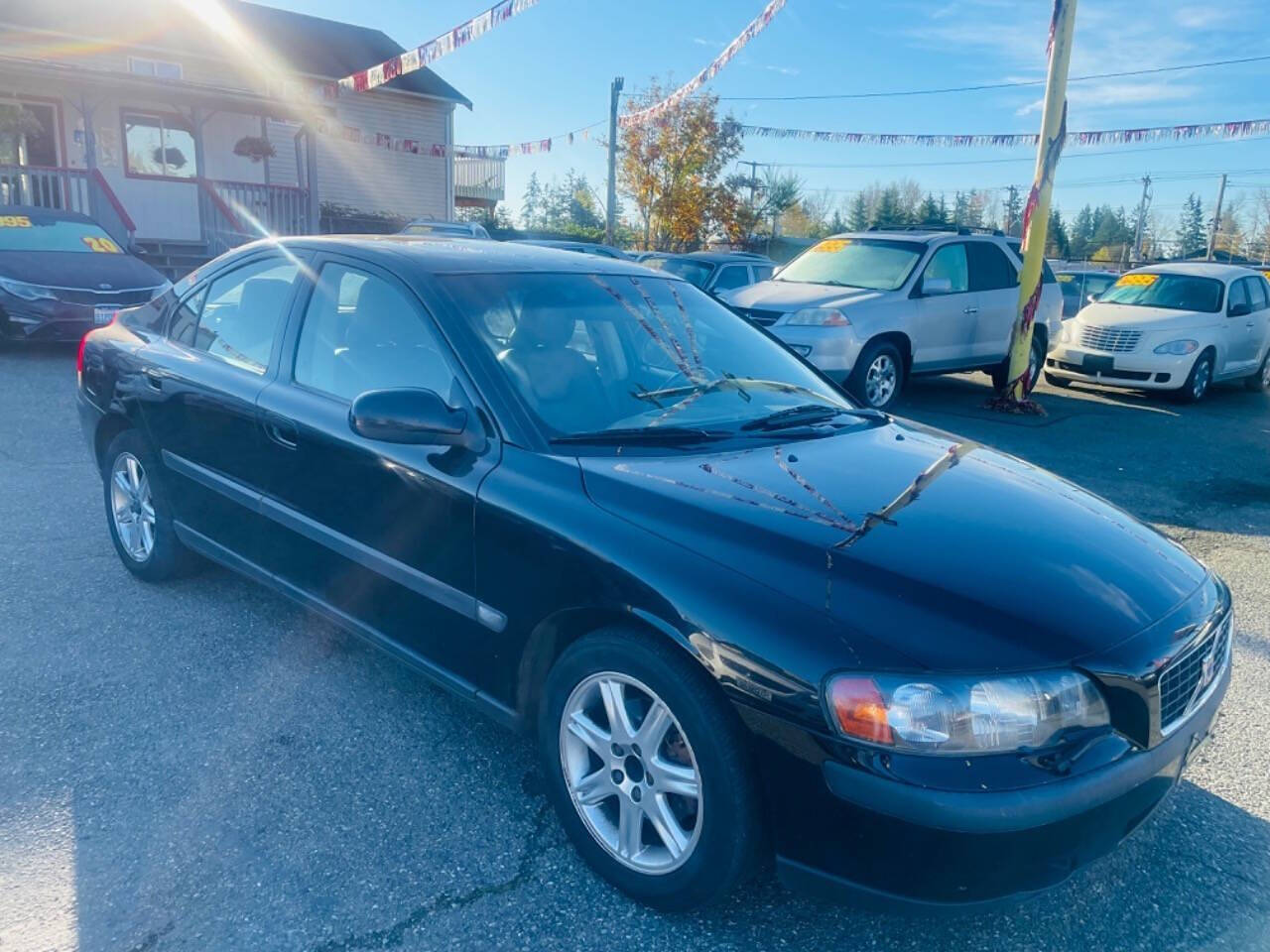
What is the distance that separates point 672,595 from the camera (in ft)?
7.32

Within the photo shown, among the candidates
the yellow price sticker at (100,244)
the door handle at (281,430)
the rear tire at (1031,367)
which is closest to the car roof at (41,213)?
the yellow price sticker at (100,244)

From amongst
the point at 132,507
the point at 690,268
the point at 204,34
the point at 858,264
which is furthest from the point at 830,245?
the point at 204,34

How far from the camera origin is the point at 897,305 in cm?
950

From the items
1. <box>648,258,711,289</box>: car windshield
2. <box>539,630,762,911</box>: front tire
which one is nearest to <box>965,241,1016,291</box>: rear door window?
<box>648,258,711,289</box>: car windshield

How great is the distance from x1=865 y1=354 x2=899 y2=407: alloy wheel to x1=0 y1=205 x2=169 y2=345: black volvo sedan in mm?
7361

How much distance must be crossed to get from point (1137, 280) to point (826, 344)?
20.0 ft

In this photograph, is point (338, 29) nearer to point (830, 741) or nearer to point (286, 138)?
point (286, 138)

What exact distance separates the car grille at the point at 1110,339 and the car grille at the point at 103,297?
35.1ft

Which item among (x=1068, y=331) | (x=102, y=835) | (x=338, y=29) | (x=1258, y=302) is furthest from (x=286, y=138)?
(x=102, y=835)

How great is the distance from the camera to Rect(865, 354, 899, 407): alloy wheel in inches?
370

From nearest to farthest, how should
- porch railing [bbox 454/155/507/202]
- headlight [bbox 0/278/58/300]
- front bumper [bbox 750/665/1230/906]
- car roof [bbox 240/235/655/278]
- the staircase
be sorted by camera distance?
front bumper [bbox 750/665/1230/906] → car roof [bbox 240/235/655/278] → headlight [bbox 0/278/58/300] → the staircase → porch railing [bbox 454/155/507/202]

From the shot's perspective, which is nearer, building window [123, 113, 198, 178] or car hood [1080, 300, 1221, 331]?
car hood [1080, 300, 1221, 331]

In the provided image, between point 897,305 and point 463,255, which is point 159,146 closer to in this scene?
point 897,305

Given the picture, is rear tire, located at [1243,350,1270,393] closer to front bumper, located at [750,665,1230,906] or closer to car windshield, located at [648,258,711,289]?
car windshield, located at [648,258,711,289]
